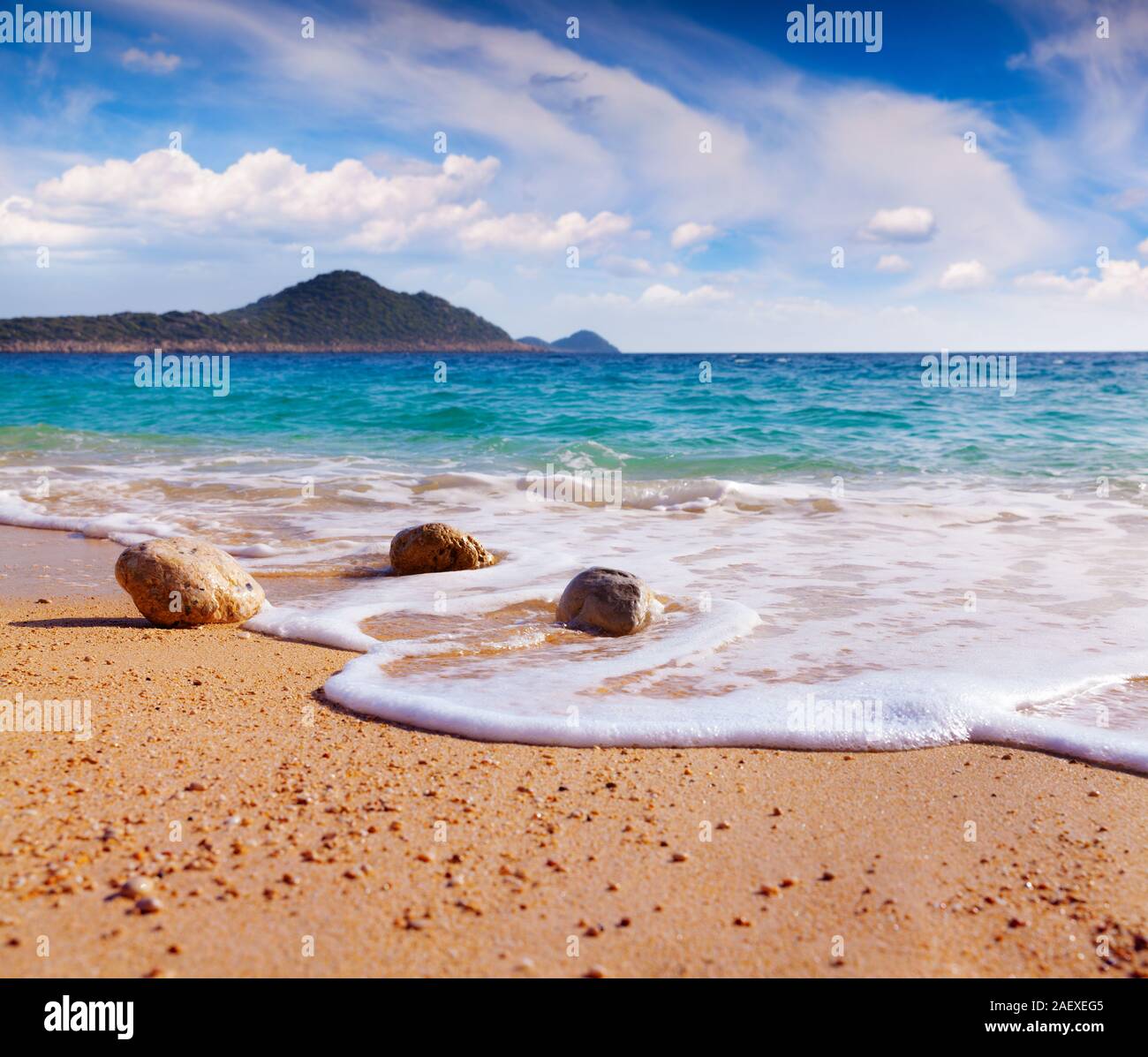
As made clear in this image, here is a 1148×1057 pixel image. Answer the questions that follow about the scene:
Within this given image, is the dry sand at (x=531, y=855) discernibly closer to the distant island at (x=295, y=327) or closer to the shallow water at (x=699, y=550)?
the shallow water at (x=699, y=550)

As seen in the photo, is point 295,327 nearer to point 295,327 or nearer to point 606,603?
point 295,327

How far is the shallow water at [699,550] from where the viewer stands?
3.75 m

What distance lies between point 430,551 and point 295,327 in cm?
7979

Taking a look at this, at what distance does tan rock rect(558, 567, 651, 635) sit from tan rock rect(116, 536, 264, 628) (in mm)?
1771

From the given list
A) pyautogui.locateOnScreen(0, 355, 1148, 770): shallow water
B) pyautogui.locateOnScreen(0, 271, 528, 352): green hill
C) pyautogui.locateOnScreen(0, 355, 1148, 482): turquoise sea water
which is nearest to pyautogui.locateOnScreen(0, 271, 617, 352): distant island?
pyautogui.locateOnScreen(0, 271, 528, 352): green hill

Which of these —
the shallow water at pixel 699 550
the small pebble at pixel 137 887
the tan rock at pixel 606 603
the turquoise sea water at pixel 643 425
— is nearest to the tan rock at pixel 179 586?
the shallow water at pixel 699 550

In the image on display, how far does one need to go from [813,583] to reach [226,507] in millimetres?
5982

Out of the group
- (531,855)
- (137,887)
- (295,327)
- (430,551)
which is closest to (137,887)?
(137,887)

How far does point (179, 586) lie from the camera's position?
15.8 ft

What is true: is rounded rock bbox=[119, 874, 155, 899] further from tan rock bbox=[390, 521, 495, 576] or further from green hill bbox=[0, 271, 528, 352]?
green hill bbox=[0, 271, 528, 352]

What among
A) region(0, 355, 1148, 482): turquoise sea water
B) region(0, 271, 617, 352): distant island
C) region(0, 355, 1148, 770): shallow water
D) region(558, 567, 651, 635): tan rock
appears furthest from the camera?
region(0, 271, 617, 352): distant island

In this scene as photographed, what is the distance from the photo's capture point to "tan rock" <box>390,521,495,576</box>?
6.23 meters

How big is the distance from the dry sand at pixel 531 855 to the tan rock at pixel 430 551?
2.63 metres
